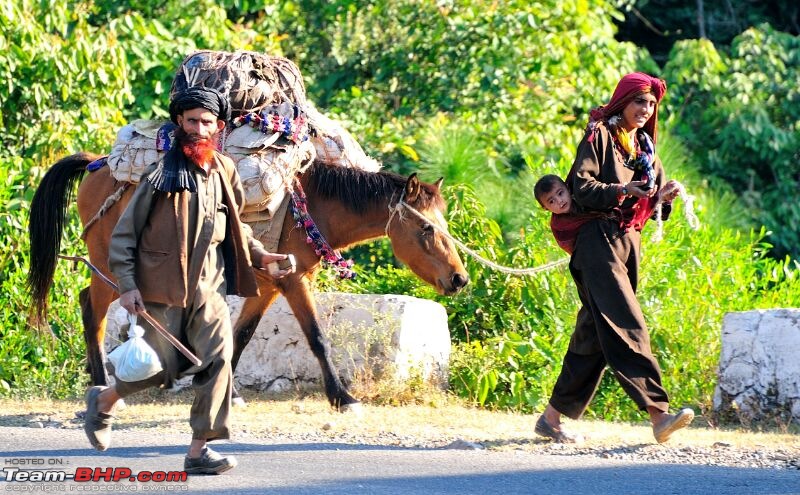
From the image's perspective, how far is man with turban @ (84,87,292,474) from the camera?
4766 mm

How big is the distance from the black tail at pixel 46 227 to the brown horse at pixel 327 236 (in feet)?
0.58

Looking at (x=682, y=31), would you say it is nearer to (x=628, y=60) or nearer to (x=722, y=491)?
(x=628, y=60)

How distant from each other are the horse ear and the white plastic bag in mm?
2703

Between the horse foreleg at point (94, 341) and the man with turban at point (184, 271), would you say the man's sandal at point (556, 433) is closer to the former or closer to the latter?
the man with turban at point (184, 271)

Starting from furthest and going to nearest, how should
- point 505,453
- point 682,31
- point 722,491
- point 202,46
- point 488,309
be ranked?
point 682,31
point 202,46
point 488,309
point 505,453
point 722,491

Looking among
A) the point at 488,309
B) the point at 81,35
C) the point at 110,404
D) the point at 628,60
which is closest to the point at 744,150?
the point at 628,60

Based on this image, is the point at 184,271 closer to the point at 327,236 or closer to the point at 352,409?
the point at 352,409

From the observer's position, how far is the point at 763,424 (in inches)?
273

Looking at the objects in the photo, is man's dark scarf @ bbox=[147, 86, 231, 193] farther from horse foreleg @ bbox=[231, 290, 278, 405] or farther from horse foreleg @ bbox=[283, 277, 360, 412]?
horse foreleg @ bbox=[231, 290, 278, 405]

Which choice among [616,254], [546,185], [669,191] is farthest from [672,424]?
[546,185]

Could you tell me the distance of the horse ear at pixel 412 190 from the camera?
7023 millimetres

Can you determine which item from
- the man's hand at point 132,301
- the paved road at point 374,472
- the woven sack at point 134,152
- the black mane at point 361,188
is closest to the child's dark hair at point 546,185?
the paved road at point 374,472

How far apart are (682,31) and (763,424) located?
9.34 meters

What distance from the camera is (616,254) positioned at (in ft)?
18.6
